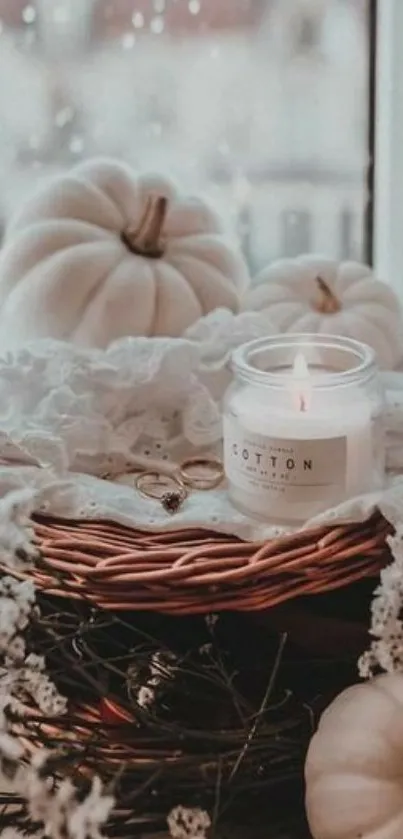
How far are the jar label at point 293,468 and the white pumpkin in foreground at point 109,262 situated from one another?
9.8 inches

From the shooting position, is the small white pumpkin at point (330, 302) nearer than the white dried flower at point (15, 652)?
No

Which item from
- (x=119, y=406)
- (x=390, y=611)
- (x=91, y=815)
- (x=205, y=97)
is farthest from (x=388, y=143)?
(x=91, y=815)

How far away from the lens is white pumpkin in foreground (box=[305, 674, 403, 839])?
2.39ft

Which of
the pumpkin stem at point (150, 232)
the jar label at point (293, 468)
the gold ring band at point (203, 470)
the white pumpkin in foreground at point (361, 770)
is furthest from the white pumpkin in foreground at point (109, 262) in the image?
the white pumpkin in foreground at point (361, 770)

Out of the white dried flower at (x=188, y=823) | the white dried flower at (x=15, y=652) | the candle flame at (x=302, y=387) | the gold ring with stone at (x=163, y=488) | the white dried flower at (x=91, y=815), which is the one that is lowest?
the white dried flower at (x=188, y=823)

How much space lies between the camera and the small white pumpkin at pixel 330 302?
1.01 metres

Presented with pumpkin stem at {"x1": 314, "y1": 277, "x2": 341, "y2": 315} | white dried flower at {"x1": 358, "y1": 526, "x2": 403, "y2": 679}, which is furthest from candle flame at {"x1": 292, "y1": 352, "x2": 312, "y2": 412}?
pumpkin stem at {"x1": 314, "y1": 277, "x2": 341, "y2": 315}

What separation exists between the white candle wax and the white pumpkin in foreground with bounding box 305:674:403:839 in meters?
0.12

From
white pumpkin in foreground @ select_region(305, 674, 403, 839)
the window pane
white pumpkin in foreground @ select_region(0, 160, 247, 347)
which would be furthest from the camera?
the window pane

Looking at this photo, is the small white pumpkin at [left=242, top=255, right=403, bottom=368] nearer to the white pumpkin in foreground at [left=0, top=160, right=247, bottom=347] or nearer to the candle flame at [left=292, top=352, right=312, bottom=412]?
the white pumpkin in foreground at [left=0, top=160, right=247, bottom=347]

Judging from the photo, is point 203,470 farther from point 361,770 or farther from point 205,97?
point 205,97

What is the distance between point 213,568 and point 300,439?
0.31 feet

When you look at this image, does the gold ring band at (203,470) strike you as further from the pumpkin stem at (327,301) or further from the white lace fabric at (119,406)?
the pumpkin stem at (327,301)

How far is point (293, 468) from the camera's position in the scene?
2.55ft
